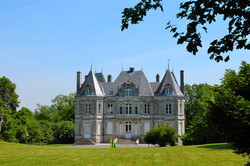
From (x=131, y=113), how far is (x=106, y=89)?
5452 mm


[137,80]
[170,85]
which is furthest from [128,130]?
[170,85]

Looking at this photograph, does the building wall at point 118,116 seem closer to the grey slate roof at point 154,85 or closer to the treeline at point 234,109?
the grey slate roof at point 154,85

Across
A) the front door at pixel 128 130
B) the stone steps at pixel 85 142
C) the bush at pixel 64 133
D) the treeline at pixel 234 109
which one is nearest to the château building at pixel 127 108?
the front door at pixel 128 130

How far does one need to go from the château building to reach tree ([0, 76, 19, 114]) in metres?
16.2

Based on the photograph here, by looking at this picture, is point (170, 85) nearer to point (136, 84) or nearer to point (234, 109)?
point (136, 84)

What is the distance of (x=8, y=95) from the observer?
179 feet

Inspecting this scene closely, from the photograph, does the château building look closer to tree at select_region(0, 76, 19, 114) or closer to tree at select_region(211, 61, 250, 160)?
tree at select_region(0, 76, 19, 114)

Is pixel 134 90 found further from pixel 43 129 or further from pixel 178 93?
pixel 43 129

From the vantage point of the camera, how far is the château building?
43.9 meters

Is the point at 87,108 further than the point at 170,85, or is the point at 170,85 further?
the point at 87,108

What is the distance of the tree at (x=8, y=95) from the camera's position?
178 feet

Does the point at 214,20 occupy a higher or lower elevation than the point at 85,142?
higher

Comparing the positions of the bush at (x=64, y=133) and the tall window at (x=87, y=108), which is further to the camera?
the bush at (x=64, y=133)

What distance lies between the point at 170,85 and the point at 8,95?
29477 millimetres
